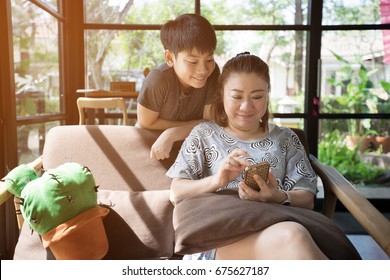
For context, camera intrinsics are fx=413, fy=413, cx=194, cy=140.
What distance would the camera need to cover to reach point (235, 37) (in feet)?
9.05

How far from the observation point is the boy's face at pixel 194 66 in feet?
3.85

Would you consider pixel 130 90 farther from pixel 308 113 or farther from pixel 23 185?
pixel 23 185

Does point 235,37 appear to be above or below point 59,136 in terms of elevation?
above

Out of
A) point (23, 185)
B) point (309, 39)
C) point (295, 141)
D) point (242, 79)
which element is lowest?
point (23, 185)

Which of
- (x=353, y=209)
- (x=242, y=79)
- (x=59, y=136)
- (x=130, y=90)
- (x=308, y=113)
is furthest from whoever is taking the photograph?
(x=308, y=113)

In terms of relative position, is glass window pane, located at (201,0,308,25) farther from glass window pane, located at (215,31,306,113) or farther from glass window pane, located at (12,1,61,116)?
glass window pane, located at (12,1,61,116)

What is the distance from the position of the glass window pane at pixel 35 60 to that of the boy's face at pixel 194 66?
86 cm

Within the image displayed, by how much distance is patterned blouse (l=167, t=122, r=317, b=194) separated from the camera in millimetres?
1047

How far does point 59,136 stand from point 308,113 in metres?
1.94

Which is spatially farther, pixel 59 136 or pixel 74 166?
pixel 59 136

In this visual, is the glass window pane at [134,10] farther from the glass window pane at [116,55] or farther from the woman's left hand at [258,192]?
the woman's left hand at [258,192]

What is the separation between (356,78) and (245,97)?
6.76 ft

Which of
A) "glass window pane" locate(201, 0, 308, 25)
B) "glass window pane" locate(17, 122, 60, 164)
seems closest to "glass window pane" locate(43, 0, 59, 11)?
"glass window pane" locate(17, 122, 60, 164)
